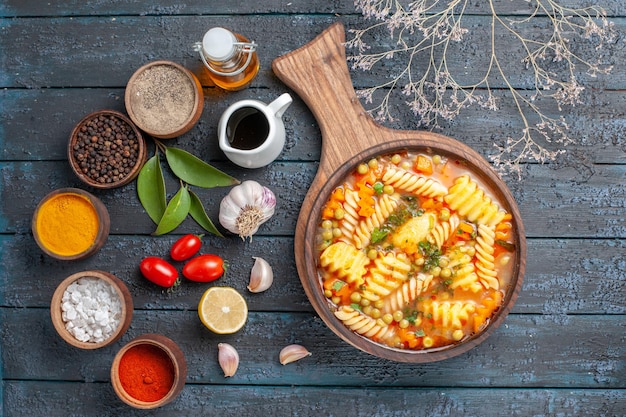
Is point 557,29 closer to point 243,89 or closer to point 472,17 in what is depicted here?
point 472,17

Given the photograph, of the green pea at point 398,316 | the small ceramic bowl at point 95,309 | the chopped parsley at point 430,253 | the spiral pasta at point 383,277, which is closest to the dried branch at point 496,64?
the chopped parsley at point 430,253

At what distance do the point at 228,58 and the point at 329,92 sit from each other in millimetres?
406

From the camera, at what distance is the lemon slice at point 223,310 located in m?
2.18

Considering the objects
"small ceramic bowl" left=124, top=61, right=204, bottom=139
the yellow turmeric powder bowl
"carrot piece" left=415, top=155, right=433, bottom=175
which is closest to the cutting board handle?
"carrot piece" left=415, top=155, right=433, bottom=175

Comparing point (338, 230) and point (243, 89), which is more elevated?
point (243, 89)

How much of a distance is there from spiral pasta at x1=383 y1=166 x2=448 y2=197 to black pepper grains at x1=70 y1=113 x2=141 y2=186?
92 cm

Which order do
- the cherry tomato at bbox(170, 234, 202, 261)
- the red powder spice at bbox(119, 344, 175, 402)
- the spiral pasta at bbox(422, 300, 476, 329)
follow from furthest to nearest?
the cherry tomato at bbox(170, 234, 202, 261) → the red powder spice at bbox(119, 344, 175, 402) → the spiral pasta at bbox(422, 300, 476, 329)

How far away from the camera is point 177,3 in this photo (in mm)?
2287

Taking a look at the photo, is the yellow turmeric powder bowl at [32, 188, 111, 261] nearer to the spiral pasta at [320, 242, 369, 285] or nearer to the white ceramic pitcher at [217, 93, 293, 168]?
the white ceramic pitcher at [217, 93, 293, 168]

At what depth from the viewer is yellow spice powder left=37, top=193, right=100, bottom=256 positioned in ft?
7.07

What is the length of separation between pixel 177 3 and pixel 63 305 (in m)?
1.21

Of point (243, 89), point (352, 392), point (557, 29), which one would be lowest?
point (352, 392)

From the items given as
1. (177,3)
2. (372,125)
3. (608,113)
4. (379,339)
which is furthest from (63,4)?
(608,113)

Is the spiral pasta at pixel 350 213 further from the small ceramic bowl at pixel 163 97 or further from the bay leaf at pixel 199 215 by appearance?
the small ceramic bowl at pixel 163 97
